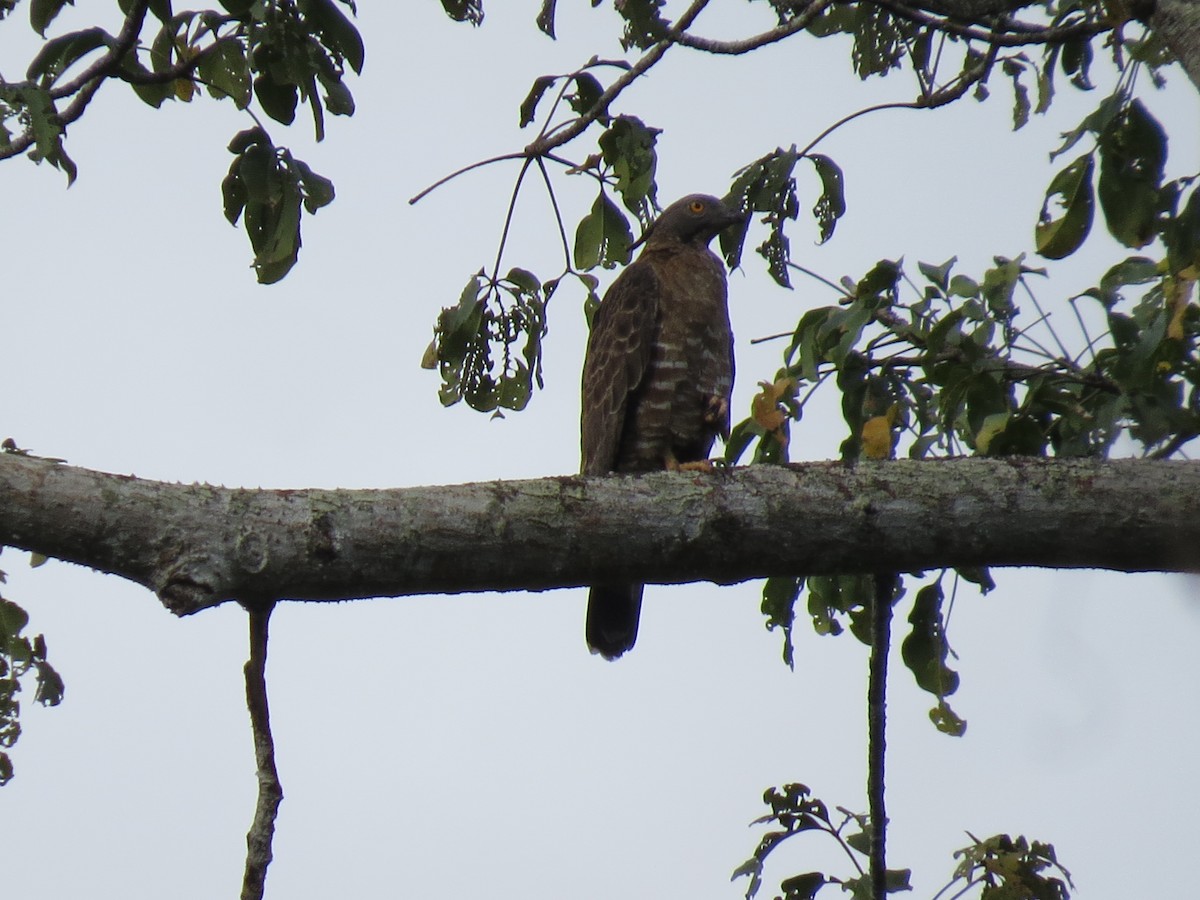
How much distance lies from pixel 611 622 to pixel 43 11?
2809 mm

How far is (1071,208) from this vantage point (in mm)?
3033

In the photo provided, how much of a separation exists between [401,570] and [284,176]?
1.23m

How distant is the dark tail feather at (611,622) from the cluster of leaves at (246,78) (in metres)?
1.96

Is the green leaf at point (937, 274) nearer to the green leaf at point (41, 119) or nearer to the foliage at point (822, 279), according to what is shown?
the foliage at point (822, 279)

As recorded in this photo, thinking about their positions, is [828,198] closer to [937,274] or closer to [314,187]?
[937,274]

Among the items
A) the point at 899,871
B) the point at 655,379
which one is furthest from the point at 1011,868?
the point at 655,379

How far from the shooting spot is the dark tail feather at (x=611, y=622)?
487 centimetres

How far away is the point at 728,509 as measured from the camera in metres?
2.86

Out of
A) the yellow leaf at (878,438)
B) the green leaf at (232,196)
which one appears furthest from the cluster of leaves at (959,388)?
the green leaf at (232,196)

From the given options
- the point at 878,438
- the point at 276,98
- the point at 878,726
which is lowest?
the point at 878,726

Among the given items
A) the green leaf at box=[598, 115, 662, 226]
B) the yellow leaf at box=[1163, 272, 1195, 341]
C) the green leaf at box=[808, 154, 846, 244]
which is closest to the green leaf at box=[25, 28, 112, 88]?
the green leaf at box=[598, 115, 662, 226]

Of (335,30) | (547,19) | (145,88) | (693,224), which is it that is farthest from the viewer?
(693,224)

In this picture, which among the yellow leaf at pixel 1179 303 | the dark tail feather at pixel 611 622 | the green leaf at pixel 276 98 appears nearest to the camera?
the green leaf at pixel 276 98

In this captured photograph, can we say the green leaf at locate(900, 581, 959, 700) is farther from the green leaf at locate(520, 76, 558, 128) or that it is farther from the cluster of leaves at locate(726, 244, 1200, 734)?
the green leaf at locate(520, 76, 558, 128)
